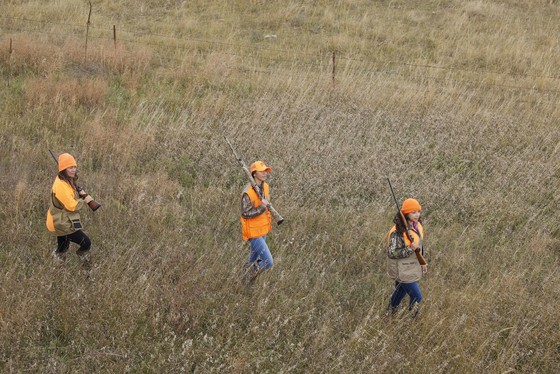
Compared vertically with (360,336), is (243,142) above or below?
below

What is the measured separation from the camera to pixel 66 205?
5.88 meters

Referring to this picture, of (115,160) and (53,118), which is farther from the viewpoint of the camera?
(53,118)

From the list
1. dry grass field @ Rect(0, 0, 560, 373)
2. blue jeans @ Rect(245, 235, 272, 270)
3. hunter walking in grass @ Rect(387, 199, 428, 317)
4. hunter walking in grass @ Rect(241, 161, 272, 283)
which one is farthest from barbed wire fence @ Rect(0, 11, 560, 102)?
hunter walking in grass @ Rect(387, 199, 428, 317)

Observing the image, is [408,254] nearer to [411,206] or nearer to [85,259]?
[411,206]

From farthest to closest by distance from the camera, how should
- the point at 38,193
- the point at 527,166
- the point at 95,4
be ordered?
the point at 95,4 → the point at 527,166 → the point at 38,193

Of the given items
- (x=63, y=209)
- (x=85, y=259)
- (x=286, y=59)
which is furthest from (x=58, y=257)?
(x=286, y=59)

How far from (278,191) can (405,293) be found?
2899 millimetres

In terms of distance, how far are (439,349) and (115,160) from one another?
540 centimetres

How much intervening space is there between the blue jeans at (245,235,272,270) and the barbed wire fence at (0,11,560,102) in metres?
7.19

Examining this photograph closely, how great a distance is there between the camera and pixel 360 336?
547cm

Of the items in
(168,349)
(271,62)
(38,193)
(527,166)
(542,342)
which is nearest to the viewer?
(168,349)

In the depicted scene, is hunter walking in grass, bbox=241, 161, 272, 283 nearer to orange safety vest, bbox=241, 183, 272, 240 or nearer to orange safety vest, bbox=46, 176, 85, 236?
orange safety vest, bbox=241, 183, 272, 240

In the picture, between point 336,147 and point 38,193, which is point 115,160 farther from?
point 336,147

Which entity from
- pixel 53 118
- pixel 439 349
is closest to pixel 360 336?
pixel 439 349
